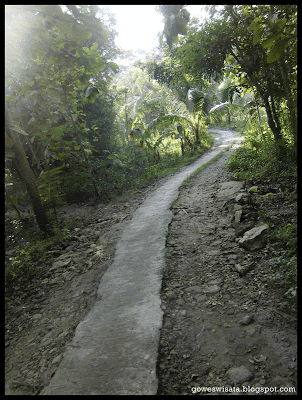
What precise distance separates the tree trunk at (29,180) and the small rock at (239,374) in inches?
156

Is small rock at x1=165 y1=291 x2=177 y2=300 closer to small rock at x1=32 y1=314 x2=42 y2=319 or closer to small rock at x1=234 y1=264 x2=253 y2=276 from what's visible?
small rock at x1=234 y1=264 x2=253 y2=276

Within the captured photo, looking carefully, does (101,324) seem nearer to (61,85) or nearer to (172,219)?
(172,219)

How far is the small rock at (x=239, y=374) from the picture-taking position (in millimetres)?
1895

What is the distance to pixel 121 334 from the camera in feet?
8.04

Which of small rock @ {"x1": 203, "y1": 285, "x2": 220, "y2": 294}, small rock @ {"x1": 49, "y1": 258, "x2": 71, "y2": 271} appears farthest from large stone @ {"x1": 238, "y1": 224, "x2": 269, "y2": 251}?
small rock @ {"x1": 49, "y1": 258, "x2": 71, "y2": 271}

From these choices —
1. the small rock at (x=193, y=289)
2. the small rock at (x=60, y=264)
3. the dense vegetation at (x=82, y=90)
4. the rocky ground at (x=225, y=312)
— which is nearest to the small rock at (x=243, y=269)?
the rocky ground at (x=225, y=312)

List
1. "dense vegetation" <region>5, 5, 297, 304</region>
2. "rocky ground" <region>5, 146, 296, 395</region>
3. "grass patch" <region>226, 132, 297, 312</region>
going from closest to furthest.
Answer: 1. "rocky ground" <region>5, 146, 296, 395</region>
2. "grass patch" <region>226, 132, 297, 312</region>
3. "dense vegetation" <region>5, 5, 297, 304</region>

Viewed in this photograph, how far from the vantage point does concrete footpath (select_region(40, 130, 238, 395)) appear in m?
1.99

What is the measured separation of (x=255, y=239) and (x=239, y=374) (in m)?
1.85

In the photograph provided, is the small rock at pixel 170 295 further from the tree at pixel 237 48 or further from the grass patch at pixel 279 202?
the tree at pixel 237 48

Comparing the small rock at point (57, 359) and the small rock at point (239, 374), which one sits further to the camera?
the small rock at point (57, 359)

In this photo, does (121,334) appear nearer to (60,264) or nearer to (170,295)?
(170,295)

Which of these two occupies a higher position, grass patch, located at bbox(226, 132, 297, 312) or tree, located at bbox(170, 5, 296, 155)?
tree, located at bbox(170, 5, 296, 155)
